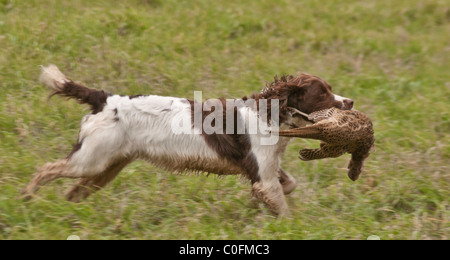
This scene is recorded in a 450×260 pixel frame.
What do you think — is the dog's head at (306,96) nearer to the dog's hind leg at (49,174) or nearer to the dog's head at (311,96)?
the dog's head at (311,96)

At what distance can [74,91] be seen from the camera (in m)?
5.24

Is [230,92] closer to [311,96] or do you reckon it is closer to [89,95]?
[311,96]

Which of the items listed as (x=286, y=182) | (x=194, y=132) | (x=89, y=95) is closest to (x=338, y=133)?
(x=286, y=182)

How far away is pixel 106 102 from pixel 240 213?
4.76 feet

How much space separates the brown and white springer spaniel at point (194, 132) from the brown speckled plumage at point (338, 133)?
0.15 m

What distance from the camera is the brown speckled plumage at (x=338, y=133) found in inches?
195

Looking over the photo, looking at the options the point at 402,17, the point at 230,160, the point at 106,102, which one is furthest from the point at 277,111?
the point at 402,17

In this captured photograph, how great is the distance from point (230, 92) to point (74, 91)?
9.73 feet

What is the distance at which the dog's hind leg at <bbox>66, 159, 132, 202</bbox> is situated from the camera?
213 inches

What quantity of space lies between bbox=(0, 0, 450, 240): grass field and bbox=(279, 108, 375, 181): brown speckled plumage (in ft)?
1.80

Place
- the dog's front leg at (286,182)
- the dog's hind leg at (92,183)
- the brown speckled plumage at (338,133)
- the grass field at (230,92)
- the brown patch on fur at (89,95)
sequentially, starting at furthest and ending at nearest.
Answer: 1. the dog's front leg at (286,182)
2. the dog's hind leg at (92,183)
3. the brown patch on fur at (89,95)
4. the grass field at (230,92)
5. the brown speckled plumage at (338,133)

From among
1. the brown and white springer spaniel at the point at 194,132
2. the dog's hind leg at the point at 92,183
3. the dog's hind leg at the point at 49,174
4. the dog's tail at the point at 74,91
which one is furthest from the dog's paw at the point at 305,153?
the dog's hind leg at the point at 49,174

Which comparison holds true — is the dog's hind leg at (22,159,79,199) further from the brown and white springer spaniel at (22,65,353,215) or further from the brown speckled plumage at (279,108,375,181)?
the brown speckled plumage at (279,108,375,181)

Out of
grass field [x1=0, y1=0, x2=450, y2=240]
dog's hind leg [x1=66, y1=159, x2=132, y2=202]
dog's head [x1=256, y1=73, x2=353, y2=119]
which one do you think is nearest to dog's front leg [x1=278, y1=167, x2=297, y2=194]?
grass field [x1=0, y1=0, x2=450, y2=240]
